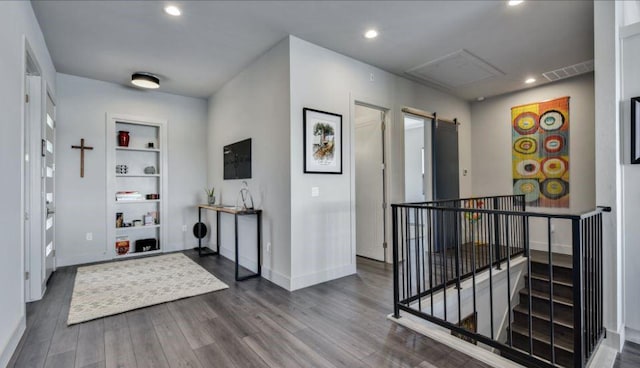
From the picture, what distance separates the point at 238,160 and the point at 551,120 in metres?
5.03

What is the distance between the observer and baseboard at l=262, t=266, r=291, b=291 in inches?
132

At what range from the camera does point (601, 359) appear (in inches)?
79.3

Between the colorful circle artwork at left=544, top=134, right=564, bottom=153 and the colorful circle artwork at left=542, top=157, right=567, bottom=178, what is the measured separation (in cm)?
15

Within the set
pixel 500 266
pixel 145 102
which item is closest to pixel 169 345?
pixel 500 266

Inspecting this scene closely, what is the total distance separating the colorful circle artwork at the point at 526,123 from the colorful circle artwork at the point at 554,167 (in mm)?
563

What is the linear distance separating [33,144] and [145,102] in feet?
7.19

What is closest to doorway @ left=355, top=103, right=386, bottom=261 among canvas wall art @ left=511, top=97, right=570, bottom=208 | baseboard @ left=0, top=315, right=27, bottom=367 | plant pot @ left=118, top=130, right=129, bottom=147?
canvas wall art @ left=511, top=97, right=570, bottom=208

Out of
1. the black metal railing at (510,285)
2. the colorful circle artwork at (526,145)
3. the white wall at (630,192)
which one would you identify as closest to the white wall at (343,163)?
the black metal railing at (510,285)

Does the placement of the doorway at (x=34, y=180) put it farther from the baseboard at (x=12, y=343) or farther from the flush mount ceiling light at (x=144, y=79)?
the flush mount ceiling light at (x=144, y=79)

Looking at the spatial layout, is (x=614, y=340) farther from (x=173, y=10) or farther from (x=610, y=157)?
(x=173, y=10)

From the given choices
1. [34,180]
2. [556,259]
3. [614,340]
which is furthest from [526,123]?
[34,180]

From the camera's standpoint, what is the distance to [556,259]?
14.2 feet

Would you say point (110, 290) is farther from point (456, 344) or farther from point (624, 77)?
point (624, 77)

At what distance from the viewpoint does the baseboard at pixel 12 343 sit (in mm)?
1944
